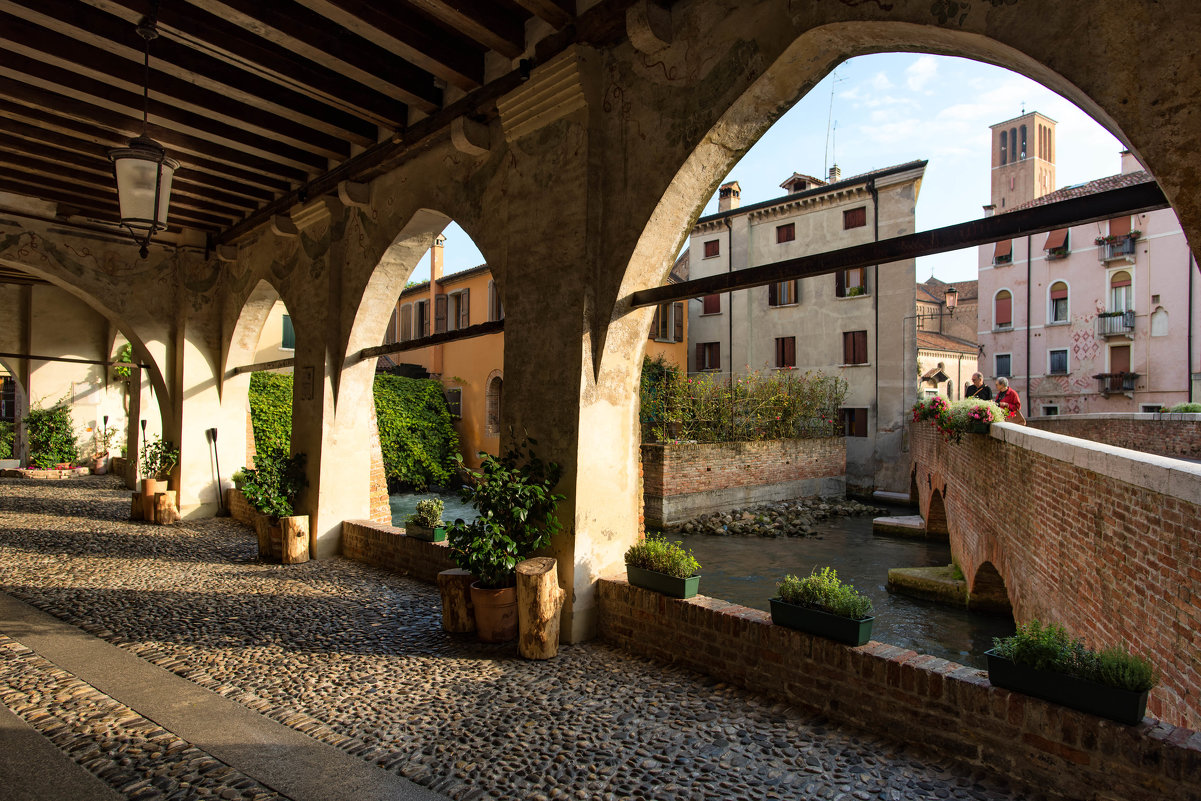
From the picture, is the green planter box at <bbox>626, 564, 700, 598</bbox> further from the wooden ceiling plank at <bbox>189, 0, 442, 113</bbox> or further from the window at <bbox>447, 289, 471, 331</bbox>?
the window at <bbox>447, 289, 471, 331</bbox>

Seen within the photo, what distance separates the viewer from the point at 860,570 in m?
11.5

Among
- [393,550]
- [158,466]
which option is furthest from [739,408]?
[158,466]

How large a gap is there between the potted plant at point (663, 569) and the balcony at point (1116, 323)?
77.6 ft

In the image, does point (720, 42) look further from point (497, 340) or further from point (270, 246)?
point (497, 340)

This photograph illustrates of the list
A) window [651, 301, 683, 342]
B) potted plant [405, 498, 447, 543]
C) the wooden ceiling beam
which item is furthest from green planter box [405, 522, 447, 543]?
window [651, 301, 683, 342]

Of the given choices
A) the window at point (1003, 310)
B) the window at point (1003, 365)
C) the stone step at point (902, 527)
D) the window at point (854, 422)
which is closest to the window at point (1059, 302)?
the window at point (1003, 310)

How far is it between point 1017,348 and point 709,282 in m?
25.2

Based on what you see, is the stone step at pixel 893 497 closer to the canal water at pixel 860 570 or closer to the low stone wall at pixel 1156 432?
the canal water at pixel 860 570

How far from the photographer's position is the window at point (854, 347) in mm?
19531

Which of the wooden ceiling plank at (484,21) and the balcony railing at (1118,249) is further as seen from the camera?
the balcony railing at (1118,249)

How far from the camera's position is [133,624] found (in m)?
4.62

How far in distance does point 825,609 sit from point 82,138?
700 centimetres

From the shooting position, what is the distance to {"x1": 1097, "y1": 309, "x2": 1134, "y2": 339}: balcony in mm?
21062

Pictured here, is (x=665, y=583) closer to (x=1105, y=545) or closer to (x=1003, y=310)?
(x=1105, y=545)
